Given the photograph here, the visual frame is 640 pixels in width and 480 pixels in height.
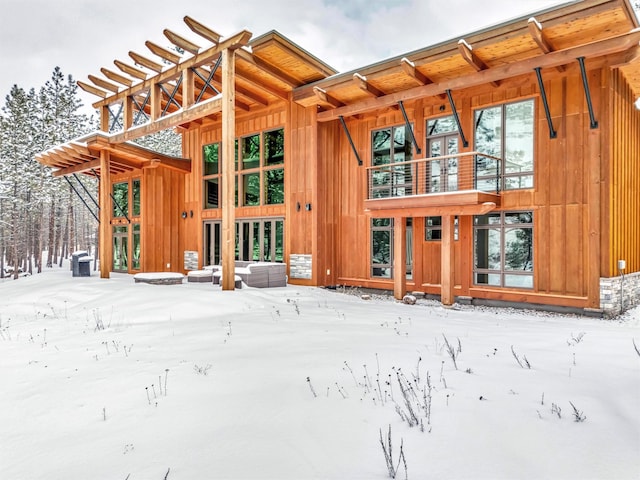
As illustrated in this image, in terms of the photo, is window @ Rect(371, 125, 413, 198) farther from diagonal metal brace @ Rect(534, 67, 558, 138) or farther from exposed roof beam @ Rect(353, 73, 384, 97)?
diagonal metal brace @ Rect(534, 67, 558, 138)

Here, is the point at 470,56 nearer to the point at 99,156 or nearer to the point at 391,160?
the point at 391,160

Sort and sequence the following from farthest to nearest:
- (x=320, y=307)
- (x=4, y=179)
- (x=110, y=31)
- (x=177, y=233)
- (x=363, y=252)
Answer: (x=110, y=31)
(x=4, y=179)
(x=177, y=233)
(x=363, y=252)
(x=320, y=307)

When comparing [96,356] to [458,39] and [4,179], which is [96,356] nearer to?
[458,39]

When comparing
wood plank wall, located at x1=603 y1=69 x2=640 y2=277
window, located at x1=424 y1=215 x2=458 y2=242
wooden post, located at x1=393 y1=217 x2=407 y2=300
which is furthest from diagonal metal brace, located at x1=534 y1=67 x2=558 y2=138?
wooden post, located at x1=393 y1=217 x2=407 y2=300

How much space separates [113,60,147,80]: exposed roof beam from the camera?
10.8 metres

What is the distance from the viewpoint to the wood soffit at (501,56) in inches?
271

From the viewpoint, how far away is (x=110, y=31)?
30.0 metres

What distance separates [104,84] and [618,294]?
1511 cm

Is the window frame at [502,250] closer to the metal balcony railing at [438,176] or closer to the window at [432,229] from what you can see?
the metal balcony railing at [438,176]

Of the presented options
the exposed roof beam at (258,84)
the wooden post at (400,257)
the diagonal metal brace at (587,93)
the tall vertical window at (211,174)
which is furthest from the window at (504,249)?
the tall vertical window at (211,174)

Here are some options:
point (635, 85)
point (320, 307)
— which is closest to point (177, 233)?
point (320, 307)

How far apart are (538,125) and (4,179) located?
28.9 m

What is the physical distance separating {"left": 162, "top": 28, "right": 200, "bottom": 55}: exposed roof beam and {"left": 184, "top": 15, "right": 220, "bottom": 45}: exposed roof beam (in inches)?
21.4

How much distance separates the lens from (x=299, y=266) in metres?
11.6
